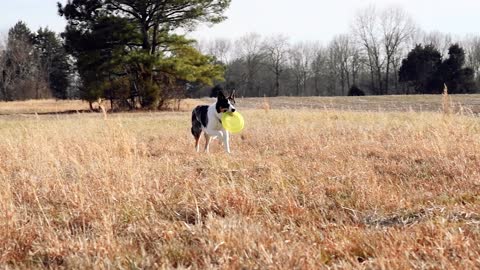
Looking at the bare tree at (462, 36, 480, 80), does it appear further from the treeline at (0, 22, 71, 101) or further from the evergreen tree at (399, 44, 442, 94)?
the treeline at (0, 22, 71, 101)

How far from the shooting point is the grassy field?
2826 mm

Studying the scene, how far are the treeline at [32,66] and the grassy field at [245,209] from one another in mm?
48368

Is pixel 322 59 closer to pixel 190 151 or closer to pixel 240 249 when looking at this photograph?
pixel 190 151

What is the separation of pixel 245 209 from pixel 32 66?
A: 195 feet

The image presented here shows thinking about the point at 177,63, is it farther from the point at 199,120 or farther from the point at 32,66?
the point at 32,66

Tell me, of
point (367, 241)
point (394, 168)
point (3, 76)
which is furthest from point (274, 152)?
point (3, 76)

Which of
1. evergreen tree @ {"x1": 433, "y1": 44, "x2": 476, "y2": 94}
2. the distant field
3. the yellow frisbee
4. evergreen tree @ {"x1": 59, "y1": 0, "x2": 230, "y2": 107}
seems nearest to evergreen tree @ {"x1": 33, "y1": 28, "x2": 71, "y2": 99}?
the distant field

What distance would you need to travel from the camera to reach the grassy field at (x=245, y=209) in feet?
9.27

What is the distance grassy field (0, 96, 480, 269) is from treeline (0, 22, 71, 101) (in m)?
48.4

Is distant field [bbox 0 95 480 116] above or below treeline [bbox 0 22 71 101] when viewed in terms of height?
below

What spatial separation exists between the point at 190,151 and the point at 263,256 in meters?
5.25

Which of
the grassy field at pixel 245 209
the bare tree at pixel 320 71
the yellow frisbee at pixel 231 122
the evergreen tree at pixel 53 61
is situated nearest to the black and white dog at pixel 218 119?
the yellow frisbee at pixel 231 122

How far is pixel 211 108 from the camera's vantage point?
8.40 meters

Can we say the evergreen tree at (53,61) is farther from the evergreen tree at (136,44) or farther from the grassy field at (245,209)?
the grassy field at (245,209)
